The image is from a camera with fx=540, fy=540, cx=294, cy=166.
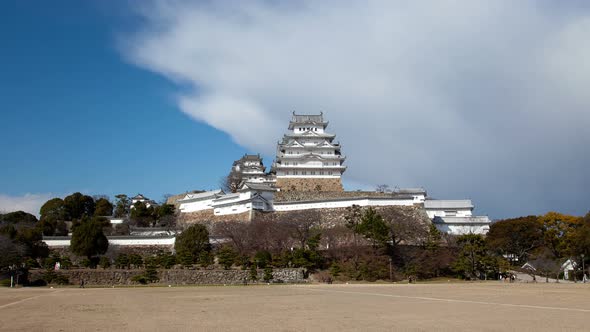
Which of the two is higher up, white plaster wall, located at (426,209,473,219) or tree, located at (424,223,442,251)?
white plaster wall, located at (426,209,473,219)

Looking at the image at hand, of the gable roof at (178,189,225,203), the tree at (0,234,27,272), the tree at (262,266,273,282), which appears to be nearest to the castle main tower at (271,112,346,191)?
the gable roof at (178,189,225,203)

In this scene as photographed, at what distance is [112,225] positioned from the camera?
54.9 meters

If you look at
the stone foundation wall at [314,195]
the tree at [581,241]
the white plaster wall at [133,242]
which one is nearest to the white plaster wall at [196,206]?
the stone foundation wall at [314,195]

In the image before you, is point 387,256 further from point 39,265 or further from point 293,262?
point 39,265

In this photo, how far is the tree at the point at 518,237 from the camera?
43.9 metres

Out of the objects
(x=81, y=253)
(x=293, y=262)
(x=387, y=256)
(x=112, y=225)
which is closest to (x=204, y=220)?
(x=112, y=225)

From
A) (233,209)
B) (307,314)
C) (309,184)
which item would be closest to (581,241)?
(309,184)

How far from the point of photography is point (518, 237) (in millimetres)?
44375

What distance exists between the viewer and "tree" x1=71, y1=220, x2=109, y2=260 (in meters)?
40.5

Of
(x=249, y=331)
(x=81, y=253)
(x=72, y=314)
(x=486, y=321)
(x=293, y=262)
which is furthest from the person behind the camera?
(x=81, y=253)

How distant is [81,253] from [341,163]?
27835mm

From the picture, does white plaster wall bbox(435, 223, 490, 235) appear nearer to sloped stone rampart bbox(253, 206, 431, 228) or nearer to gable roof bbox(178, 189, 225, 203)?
sloped stone rampart bbox(253, 206, 431, 228)

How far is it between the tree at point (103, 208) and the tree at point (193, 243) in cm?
2232

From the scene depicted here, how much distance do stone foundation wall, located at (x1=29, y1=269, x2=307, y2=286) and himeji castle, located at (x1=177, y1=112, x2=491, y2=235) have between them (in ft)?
39.7
